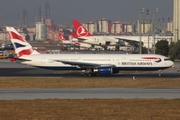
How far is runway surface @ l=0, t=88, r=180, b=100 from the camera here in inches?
1320

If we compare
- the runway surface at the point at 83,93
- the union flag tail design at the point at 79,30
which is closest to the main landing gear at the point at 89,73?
the runway surface at the point at 83,93

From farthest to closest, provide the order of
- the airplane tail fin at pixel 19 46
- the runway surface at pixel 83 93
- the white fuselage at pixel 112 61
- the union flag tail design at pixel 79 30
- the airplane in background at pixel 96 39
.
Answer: the airplane in background at pixel 96 39 < the union flag tail design at pixel 79 30 < the airplane tail fin at pixel 19 46 < the white fuselage at pixel 112 61 < the runway surface at pixel 83 93

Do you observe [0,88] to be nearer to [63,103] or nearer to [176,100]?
[63,103]

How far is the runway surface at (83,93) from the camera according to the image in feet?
110

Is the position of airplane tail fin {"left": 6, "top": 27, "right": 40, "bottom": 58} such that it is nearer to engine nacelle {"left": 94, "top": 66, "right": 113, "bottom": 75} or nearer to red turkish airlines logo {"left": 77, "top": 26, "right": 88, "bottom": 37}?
engine nacelle {"left": 94, "top": 66, "right": 113, "bottom": 75}

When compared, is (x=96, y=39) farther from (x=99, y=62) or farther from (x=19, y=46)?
(x=99, y=62)

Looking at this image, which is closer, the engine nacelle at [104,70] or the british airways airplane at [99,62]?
the engine nacelle at [104,70]

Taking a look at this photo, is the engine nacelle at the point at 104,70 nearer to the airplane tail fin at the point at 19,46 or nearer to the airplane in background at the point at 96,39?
the airplane tail fin at the point at 19,46

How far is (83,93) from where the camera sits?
117 feet

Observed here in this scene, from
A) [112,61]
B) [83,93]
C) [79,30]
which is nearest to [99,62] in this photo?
[112,61]

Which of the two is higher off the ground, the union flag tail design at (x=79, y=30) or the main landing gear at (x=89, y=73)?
the union flag tail design at (x=79, y=30)

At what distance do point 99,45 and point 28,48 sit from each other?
368 ft

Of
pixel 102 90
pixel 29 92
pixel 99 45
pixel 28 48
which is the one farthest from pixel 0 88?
pixel 99 45

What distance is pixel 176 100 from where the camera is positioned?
102ft
